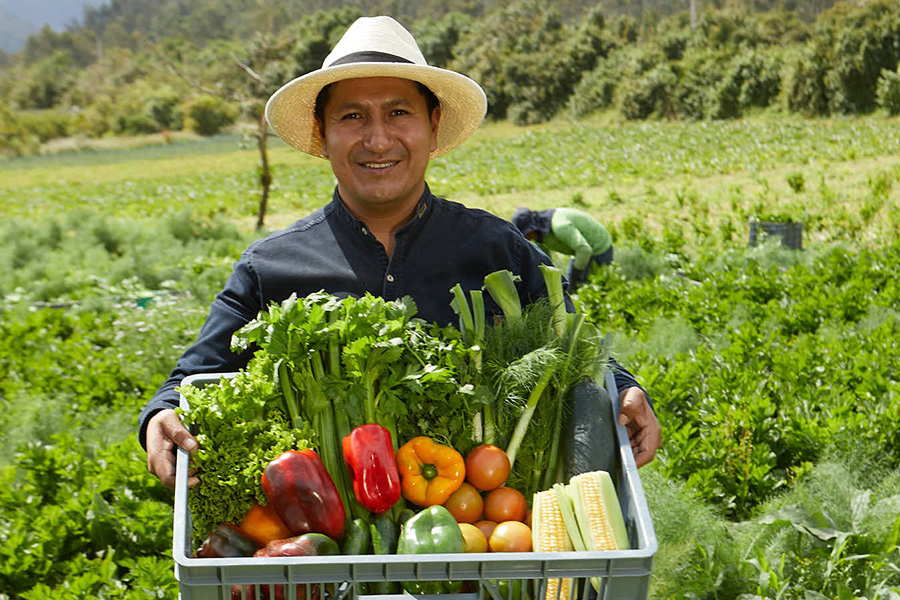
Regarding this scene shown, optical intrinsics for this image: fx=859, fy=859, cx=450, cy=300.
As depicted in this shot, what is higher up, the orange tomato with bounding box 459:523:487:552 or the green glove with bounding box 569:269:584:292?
the orange tomato with bounding box 459:523:487:552

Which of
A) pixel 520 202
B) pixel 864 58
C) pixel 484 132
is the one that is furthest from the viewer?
pixel 484 132

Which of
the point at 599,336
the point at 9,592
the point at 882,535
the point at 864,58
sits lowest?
the point at 9,592

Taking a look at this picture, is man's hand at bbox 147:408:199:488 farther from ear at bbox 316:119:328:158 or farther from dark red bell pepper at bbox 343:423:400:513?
ear at bbox 316:119:328:158

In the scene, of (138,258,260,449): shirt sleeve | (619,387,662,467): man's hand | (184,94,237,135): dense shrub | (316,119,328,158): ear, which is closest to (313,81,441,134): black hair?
(316,119,328,158): ear

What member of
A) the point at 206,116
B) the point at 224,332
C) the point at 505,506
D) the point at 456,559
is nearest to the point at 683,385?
the point at 224,332

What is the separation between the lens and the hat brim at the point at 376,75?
2.40 meters

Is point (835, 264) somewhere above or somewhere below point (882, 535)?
above

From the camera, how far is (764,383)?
482 cm

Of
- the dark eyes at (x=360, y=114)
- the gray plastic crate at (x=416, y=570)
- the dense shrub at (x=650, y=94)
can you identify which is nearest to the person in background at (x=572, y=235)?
the dark eyes at (x=360, y=114)

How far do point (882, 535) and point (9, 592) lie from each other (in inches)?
138

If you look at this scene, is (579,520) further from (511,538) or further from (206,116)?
(206,116)

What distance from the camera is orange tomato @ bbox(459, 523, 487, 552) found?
1.70 m

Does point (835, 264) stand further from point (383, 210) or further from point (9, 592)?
point (9, 592)

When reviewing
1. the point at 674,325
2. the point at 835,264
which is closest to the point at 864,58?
the point at 835,264
